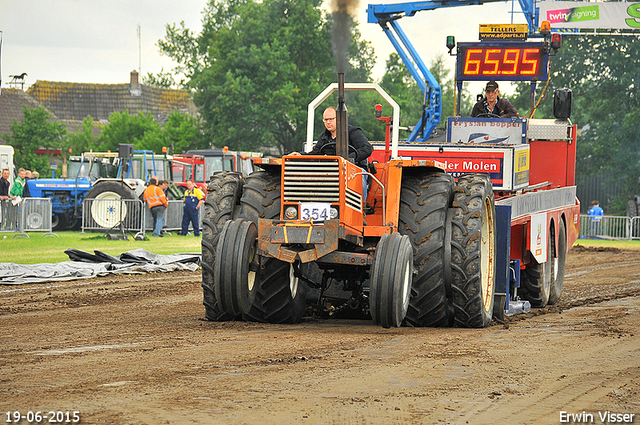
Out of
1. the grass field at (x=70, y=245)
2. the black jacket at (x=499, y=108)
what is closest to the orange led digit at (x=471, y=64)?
the black jacket at (x=499, y=108)

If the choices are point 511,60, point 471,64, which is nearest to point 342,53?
point 471,64

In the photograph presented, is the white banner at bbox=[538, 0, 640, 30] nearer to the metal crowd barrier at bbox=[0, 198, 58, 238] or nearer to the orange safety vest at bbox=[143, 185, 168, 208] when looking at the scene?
the orange safety vest at bbox=[143, 185, 168, 208]

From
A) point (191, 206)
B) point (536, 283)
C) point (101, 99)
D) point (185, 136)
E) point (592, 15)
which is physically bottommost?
point (536, 283)

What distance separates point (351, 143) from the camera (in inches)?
339

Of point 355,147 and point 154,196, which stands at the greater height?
point 355,147

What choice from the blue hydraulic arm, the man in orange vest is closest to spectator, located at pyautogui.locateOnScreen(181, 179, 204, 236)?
the man in orange vest

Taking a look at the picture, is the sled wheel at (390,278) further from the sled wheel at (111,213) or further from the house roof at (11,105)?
the house roof at (11,105)

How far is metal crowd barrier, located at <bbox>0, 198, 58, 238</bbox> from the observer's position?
23.0 meters

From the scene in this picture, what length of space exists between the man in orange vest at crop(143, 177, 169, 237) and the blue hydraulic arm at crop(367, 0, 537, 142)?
8.27 metres

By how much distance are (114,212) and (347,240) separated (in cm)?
1863

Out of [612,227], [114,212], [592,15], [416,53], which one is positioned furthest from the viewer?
[592,15]

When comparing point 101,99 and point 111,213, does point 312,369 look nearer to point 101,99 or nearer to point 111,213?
point 111,213

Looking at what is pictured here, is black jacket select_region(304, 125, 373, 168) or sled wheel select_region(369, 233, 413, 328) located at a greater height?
black jacket select_region(304, 125, 373, 168)

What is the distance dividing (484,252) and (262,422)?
515 cm
